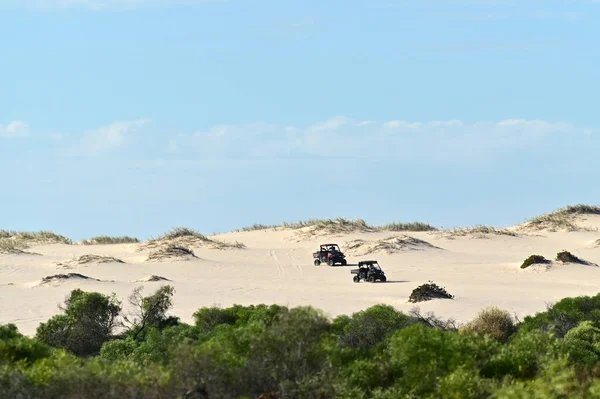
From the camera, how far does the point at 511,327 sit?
28.3m

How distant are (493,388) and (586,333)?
360 inches

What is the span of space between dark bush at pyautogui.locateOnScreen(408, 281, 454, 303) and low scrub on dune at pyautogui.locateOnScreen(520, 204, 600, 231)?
25270 mm

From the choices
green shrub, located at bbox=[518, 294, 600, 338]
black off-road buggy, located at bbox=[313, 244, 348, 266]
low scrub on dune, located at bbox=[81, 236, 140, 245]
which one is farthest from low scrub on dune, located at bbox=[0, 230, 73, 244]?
green shrub, located at bbox=[518, 294, 600, 338]

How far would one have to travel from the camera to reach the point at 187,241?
56656 mm

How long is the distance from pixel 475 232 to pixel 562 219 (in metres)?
6.15

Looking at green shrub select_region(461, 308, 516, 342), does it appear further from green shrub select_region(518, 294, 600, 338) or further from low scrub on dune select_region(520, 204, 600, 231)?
low scrub on dune select_region(520, 204, 600, 231)

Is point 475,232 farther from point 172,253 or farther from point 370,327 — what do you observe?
point 370,327

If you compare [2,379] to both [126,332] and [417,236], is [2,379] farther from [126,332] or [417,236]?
[417,236]

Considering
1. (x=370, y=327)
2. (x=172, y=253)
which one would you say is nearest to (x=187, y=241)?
(x=172, y=253)

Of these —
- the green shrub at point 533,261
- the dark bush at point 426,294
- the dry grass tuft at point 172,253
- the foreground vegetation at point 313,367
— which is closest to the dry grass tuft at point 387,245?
the green shrub at point 533,261

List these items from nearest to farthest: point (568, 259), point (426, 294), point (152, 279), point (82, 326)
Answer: point (82, 326), point (426, 294), point (152, 279), point (568, 259)

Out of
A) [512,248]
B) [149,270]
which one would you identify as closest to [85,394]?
[149,270]

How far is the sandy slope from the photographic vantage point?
1451 inches

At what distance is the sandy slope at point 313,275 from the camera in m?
36.8
